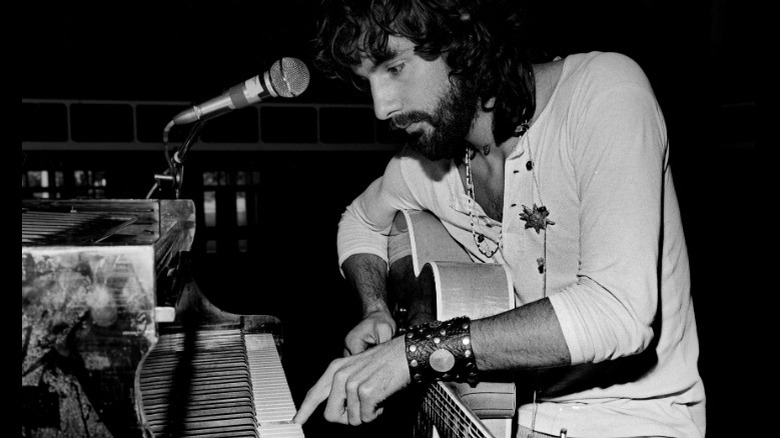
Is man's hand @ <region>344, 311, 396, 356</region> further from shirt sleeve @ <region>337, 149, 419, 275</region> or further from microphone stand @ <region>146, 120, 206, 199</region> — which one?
microphone stand @ <region>146, 120, 206, 199</region>

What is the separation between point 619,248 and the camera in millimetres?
1207

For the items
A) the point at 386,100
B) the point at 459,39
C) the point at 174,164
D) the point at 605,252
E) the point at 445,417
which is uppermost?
the point at 459,39

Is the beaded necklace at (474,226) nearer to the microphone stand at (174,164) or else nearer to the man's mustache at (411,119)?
the man's mustache at (411,119)

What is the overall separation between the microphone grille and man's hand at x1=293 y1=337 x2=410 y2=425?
0.70 metres

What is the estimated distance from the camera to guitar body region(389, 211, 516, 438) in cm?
157

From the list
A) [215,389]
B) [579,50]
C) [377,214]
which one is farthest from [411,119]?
[579,50]

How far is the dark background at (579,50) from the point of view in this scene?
17.6 feet

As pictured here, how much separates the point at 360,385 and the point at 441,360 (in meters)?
0.17

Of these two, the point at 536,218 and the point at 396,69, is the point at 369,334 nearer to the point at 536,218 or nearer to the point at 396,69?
the point at 536,218

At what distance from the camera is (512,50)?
182 cm

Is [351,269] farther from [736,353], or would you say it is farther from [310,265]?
[310,265]

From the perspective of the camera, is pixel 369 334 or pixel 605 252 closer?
pixel 605 252

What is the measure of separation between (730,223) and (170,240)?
5555 millimetres

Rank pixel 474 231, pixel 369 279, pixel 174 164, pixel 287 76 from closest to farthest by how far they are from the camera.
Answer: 1. pixel 287 76
2. pixel 174 164
3. pixel 474 231
4. pixel 369 279
